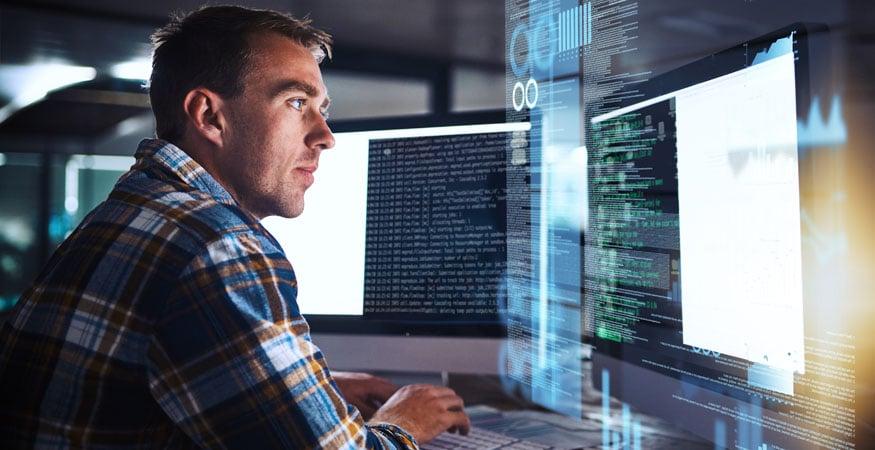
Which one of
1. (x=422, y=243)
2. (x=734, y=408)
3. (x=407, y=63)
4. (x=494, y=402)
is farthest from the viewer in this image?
(x=407, y=63)

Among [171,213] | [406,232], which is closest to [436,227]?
[406,232]

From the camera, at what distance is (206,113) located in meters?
0.78

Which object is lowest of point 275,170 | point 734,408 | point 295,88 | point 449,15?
point 734,408

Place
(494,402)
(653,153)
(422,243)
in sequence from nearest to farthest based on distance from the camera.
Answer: (653,153), (422,243), (494,402)

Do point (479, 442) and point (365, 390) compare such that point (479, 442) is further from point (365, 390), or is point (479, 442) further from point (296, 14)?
point (296, 14)

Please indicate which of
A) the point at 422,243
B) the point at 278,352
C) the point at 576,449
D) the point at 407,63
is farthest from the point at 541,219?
the point at 407,63

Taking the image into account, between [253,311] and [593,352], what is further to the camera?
[593,352]

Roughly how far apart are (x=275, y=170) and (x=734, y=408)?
1.91 ft

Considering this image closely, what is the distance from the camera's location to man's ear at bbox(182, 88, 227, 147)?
0.77m

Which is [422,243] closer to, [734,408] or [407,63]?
[734,408]

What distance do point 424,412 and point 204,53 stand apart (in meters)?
0.52

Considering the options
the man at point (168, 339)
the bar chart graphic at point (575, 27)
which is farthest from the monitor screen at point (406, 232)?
the man at point (168, 339)

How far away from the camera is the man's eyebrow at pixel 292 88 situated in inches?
31.5

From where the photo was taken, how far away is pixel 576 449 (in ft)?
2.87
